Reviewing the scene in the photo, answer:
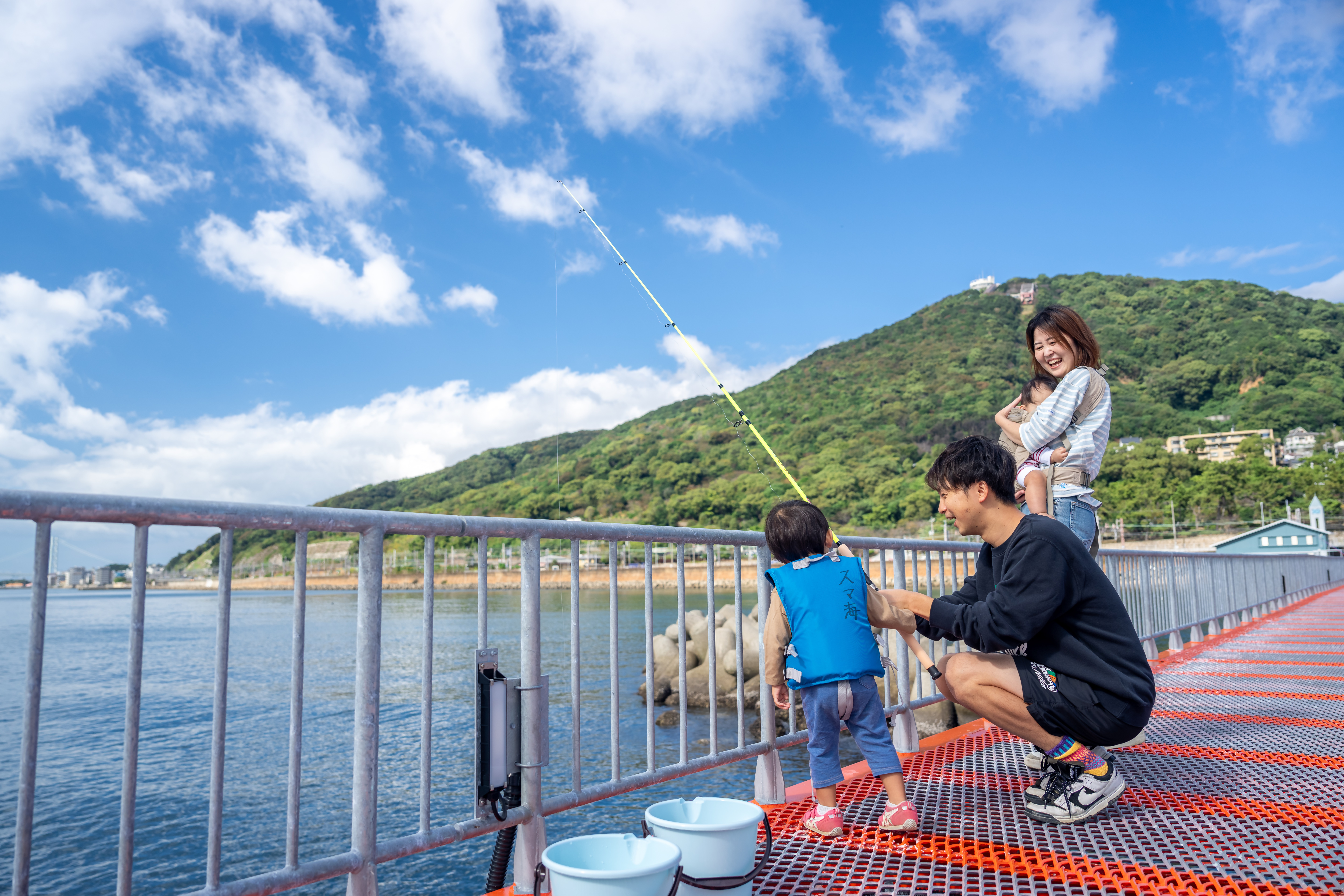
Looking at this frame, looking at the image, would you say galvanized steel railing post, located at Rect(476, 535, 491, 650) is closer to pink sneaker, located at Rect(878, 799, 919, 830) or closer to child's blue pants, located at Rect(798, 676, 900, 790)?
child's blue pants, located at Rect(798, 676, 900, 790)

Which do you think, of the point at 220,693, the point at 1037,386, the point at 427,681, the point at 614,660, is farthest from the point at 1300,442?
the point at 220,693

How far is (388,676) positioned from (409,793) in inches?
540

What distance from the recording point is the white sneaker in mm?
2488

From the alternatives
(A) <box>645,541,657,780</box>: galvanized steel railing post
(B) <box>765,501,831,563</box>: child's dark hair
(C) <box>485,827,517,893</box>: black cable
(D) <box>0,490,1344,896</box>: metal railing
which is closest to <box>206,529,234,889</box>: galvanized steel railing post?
(D) <box>0,490,1344,896</box>: metal railing

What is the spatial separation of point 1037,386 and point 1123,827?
171cm

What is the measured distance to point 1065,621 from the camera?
235 cm

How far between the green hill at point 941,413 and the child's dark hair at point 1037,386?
132 ft

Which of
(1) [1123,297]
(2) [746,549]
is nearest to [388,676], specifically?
(2) [746,549]

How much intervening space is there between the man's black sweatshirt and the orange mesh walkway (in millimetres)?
407

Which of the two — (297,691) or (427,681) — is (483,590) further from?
(297,691)

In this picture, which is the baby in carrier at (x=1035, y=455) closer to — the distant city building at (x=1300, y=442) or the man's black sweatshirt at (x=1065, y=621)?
the man's black sweatshirt at (x=1065, y=621)

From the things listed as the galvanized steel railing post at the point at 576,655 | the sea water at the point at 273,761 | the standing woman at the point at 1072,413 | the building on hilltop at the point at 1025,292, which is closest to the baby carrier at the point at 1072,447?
the standing woman at the point at 1072,413

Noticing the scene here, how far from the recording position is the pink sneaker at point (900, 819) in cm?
243

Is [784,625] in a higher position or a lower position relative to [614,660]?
higher
